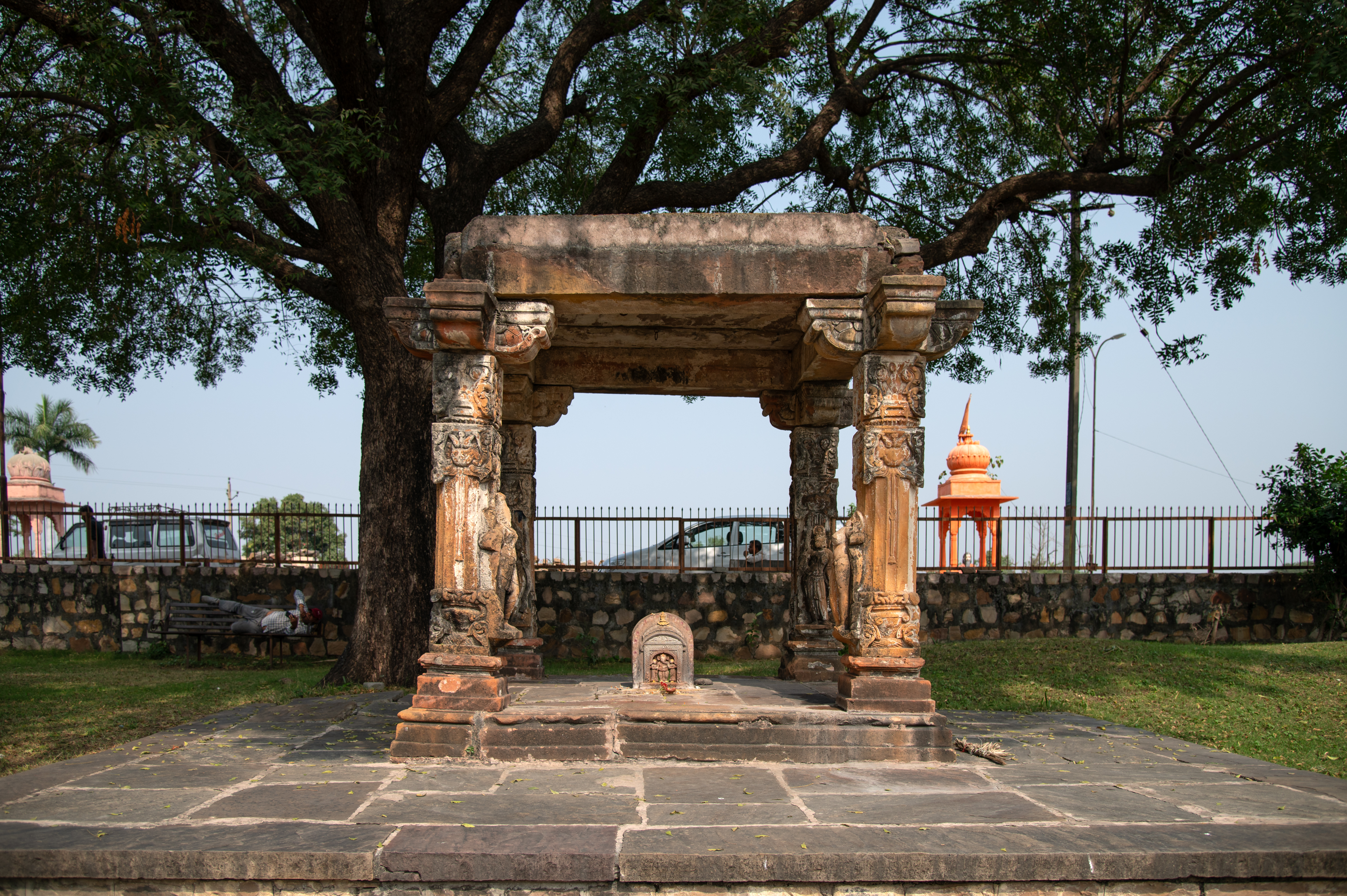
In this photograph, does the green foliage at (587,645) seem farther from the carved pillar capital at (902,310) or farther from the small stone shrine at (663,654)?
the carved pillar capital at (902,310)

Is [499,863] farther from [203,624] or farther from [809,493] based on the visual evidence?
[203,624]

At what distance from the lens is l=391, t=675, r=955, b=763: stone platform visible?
204 inches

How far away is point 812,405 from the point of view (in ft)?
24.9

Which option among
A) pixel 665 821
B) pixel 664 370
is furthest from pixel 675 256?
pixel 665 821

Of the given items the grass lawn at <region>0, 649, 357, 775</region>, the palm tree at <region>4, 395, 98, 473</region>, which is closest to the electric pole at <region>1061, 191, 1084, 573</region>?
the grass lawn at <region>0, 649, 357, 775</region>

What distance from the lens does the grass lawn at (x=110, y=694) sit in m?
6.81

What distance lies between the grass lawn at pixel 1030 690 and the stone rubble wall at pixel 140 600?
628mm

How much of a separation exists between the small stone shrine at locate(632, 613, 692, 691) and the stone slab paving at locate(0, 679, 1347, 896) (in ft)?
4.34

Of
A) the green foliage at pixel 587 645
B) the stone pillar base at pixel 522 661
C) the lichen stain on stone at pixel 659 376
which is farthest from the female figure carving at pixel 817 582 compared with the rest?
the green foliage at pixel 587 645

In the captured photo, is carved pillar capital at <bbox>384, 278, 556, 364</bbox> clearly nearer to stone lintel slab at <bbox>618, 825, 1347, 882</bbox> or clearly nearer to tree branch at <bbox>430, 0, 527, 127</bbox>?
stone lintel slab at <bbox>618, 825, 1347, 882</bbox>

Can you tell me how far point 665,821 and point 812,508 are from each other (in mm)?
4028

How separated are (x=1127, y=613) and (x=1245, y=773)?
771 cm

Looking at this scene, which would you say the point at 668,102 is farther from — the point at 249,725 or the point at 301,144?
the point at 249,725

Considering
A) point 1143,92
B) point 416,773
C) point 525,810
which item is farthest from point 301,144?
point 1143,92
